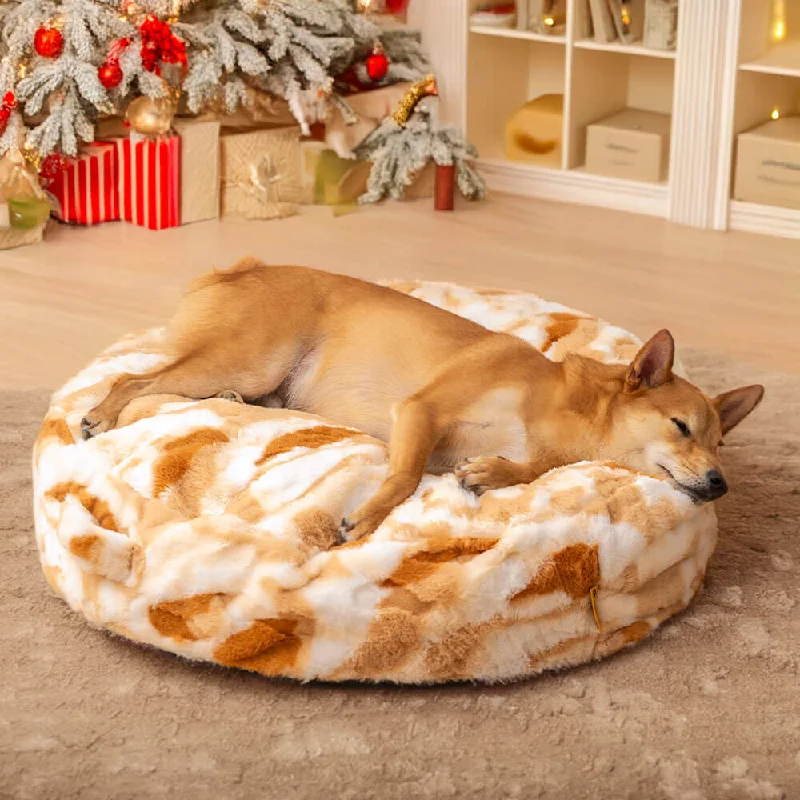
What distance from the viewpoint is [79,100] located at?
4238 millimetres

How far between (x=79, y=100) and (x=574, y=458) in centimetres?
251

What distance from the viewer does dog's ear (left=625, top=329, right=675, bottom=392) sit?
2.22 meters

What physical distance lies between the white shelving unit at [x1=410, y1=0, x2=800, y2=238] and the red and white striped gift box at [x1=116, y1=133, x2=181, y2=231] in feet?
3.56

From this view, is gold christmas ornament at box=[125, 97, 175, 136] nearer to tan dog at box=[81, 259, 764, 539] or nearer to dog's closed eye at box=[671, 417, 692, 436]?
tan dog at box=[81, 259, 764, 539]

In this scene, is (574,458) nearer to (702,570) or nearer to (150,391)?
(702,570)

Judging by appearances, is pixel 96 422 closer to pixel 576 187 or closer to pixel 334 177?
pixel 334 177

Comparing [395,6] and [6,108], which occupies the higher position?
[395,6]

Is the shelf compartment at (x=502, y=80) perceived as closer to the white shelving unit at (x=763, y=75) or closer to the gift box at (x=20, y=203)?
the white shelving unit at (x=763, y=75)

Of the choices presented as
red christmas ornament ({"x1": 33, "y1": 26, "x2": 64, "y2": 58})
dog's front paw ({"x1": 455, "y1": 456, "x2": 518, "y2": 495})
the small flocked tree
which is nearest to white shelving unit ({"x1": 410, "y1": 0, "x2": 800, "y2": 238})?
the small flocked tree

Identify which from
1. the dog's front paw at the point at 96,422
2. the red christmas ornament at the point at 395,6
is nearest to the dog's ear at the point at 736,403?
the dog's front paw at the point at 96,422

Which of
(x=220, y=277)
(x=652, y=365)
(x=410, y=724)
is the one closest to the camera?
(x=410, y=724)

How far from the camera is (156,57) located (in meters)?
4.24

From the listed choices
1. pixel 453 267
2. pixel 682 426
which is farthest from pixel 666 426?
pixel 453 267

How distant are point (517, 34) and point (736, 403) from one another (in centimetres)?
279
